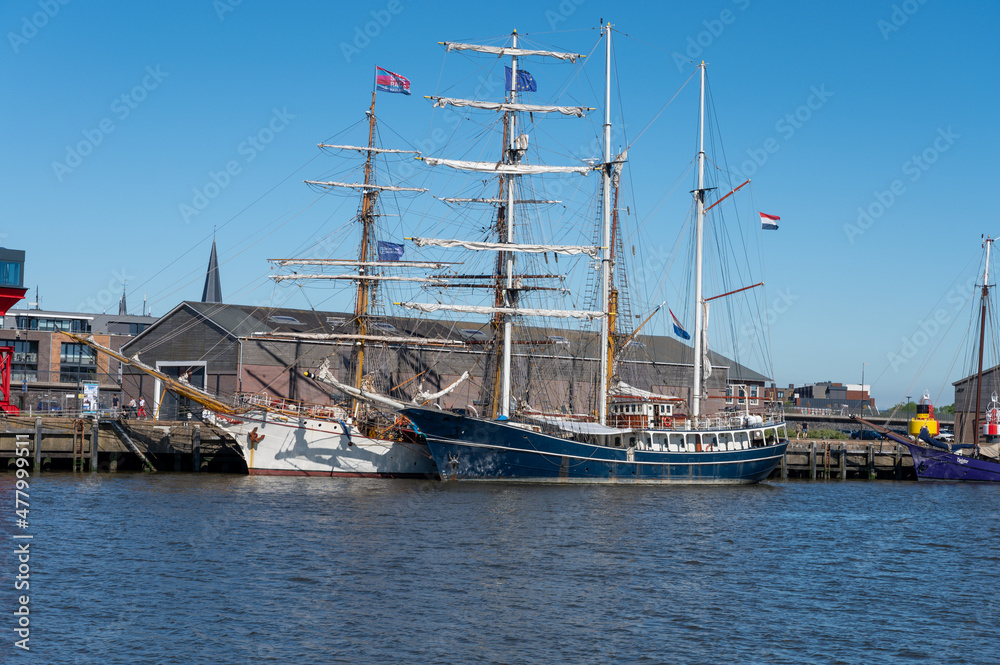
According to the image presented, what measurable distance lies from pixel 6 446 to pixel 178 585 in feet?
99.2

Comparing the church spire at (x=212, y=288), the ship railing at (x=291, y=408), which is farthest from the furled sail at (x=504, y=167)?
the church spire at (x=212, y=288)

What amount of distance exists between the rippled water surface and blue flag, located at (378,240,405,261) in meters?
23.1

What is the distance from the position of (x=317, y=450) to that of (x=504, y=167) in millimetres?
18919

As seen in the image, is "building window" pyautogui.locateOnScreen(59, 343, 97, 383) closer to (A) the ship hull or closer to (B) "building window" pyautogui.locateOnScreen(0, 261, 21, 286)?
(B) "building window" pyautogui.locateOnScreen(0, 261, 21, 286)

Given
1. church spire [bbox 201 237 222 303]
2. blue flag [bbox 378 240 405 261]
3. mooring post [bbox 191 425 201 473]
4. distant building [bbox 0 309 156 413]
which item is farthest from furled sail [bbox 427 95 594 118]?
church spire [bbox 201 237 222 303]

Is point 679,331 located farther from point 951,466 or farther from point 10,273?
point 10,273

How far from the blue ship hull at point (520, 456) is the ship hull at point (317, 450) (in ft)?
13.7

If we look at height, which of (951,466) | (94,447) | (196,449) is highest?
(94,447)

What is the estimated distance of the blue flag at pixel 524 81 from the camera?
58.6 metres

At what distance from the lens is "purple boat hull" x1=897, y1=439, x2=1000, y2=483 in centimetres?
6375

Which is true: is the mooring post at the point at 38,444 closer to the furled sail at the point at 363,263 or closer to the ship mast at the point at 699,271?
the furled sail at the point at 363,263

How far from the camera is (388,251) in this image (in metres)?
63.3

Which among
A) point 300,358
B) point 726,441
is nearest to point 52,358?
point 300,358

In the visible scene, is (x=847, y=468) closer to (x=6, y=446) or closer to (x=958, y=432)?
(x=958, y=432)
